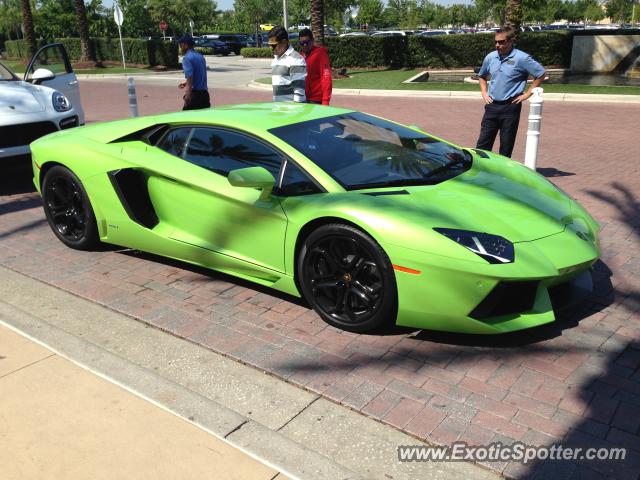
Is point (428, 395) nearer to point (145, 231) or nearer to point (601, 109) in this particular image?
point (145, 231)

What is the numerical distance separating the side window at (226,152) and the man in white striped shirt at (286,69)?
2.68m

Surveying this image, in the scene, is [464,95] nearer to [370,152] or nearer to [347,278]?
[370,152]

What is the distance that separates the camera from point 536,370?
3424 millimetres

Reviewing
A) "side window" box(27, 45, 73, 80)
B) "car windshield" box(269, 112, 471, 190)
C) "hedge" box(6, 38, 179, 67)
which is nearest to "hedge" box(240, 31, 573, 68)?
"hedge" box(6, 38, 179, 67)

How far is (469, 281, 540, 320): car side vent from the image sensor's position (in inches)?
135

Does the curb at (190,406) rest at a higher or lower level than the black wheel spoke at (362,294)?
lower

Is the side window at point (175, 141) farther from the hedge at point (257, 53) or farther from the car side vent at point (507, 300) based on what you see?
the hedge at point (257, 53)

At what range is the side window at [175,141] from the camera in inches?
185

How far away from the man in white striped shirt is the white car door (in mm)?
3261

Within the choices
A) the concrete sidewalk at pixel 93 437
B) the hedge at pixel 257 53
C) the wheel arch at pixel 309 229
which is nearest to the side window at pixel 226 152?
the wheel arch at pixel 309 229

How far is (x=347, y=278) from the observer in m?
3.79

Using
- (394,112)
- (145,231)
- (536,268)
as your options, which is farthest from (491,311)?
(394,112)

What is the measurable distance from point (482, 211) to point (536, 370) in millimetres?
956

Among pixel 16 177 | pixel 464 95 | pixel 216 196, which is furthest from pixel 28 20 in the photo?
pixel 216 196
